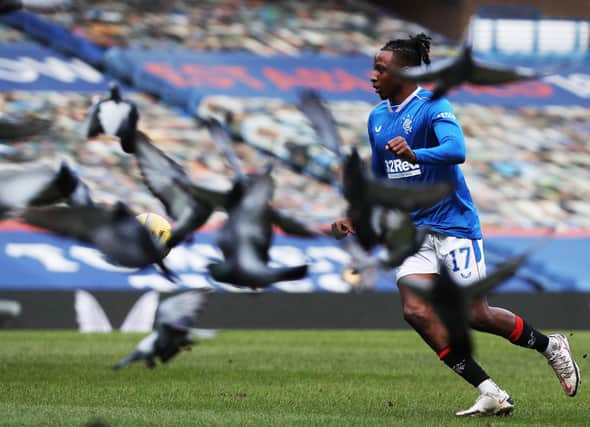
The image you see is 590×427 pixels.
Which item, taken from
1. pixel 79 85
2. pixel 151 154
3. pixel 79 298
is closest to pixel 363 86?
pixel 79 85

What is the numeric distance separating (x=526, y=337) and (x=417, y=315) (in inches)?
34.1

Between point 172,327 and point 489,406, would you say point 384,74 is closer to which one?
point 489,406

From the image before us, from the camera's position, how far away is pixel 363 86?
27266mm

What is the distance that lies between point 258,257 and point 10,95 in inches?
844

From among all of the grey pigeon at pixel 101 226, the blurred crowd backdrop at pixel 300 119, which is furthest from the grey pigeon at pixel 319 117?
the blurred crowd backdrop at pixel 300 119

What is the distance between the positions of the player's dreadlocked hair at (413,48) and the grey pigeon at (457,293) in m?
3.02

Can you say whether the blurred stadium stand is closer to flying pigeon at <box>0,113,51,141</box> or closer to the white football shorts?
the white football shorts

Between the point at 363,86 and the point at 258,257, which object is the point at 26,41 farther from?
the point at 258,257

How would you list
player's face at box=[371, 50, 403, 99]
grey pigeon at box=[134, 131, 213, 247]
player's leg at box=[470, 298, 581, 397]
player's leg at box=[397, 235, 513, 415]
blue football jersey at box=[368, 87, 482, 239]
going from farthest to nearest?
player's leg at box=[470, 298, 581, 397] → player's leg at box=[397, 235, 513, 415] → blue football jersey at box=[368, 87, 482, 239] → player's face at box=[371, 50, 403, 99] → grey pigeon at box=[134, 131, 213, 247]

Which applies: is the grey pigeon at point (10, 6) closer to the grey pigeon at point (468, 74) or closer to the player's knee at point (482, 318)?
the grey pigeon at point (468, 74)

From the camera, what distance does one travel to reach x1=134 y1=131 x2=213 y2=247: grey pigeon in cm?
324

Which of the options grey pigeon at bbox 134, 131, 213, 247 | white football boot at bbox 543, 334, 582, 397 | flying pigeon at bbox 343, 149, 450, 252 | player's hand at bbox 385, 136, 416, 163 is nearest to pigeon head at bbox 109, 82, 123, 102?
grey pigeon at bbox 134, 131, 213, 247

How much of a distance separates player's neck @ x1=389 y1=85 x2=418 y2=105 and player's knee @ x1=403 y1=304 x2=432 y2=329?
3.53ft

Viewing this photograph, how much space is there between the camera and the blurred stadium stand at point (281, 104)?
2181 centimetres
